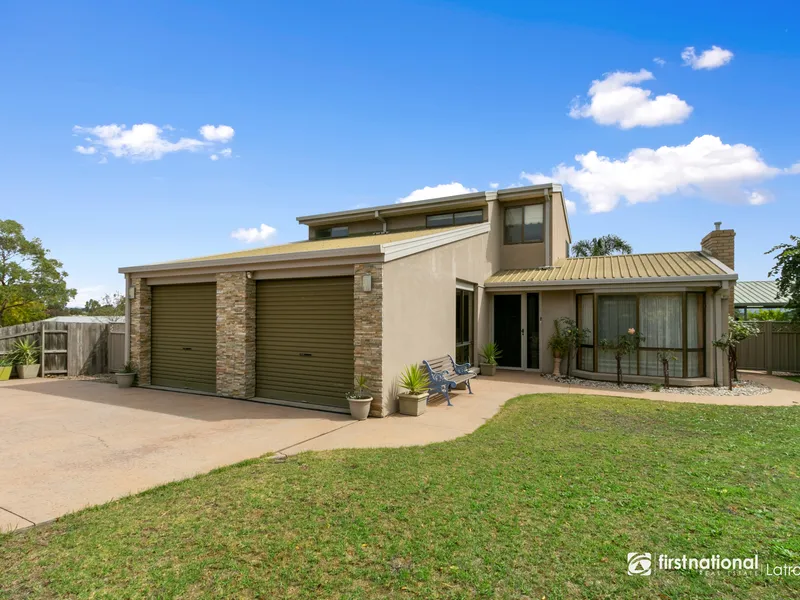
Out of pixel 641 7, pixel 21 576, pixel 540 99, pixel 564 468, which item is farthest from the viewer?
pixel 540 99

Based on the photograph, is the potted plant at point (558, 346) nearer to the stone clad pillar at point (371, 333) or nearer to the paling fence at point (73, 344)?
the stone clad pillar at point (371, 333)

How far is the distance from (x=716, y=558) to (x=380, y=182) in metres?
15.5

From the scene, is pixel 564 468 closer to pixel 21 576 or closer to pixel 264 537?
pixel 264 537

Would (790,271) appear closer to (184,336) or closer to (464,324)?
(464,324)

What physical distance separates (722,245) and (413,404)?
1125 cm

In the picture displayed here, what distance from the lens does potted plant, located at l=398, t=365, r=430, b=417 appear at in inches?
319

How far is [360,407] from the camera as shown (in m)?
7.73

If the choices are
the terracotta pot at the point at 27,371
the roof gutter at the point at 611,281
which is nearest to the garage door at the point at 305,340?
the roof gutter at the point at 611,281

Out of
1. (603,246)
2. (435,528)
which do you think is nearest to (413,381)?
(435,528)

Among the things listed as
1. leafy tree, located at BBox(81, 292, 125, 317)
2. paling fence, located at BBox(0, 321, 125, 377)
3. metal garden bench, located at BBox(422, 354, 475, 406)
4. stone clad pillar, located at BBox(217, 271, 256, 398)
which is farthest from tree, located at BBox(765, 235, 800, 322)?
leafy tree, located at BBox(81, 292, 125, 317)

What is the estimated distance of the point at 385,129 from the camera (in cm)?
1385

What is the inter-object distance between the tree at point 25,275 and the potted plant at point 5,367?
2299 cm

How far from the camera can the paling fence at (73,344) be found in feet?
44.5

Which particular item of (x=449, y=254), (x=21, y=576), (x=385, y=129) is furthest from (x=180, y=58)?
(x=21, y=576)
